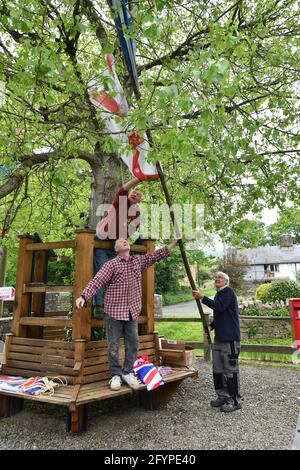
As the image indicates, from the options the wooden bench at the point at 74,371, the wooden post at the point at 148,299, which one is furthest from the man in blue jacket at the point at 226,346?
the wooden post at the point at 148,299

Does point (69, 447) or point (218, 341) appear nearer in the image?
point (69, 447)

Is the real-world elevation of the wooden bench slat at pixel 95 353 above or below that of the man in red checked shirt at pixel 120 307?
below

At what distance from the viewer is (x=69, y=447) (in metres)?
3.80

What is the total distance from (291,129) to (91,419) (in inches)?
213

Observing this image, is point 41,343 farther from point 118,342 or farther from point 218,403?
point 218,403

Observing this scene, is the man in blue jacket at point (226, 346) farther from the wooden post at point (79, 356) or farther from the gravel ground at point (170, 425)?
the wooden post at point (79, 356)

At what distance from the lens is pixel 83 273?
4.61 meters

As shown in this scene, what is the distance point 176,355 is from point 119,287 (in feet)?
5.62

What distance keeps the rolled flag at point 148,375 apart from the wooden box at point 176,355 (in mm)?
977

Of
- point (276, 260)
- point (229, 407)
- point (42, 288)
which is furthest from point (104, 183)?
point (276, 260)

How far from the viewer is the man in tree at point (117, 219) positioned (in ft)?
15.9
